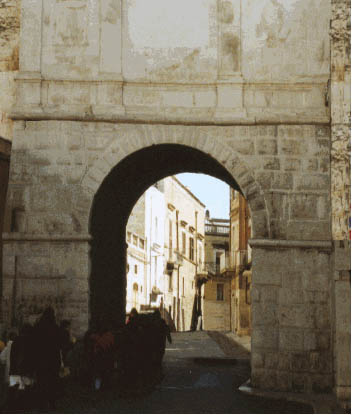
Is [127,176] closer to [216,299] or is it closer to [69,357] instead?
[69,357]

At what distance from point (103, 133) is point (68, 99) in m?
0.85

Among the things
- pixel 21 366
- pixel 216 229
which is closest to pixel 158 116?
pixel 21 366

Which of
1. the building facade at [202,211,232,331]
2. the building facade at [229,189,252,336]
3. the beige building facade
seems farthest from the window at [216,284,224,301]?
the beige building facade

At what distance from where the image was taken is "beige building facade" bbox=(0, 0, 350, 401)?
15.3 meters

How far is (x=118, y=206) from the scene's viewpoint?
17.8 meters

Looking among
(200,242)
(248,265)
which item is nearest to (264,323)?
(248,265)

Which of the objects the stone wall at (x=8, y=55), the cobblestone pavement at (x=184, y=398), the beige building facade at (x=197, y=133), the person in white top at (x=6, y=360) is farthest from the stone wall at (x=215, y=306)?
the person in white top at (x=6, y=360)

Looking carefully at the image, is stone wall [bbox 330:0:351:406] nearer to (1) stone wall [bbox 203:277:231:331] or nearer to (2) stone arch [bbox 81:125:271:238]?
(2) stone arch [bbox 81:125:271:238]

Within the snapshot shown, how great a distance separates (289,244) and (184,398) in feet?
10.5

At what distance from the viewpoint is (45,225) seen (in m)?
15.6

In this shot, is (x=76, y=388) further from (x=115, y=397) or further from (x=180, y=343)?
(x=180, y=343)

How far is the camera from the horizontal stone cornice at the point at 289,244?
604 inches

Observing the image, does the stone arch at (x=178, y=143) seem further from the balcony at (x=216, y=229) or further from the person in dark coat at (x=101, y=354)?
the balcony at (x=216, y=229)

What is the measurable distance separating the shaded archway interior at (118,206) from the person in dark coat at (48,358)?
3.29 metres
